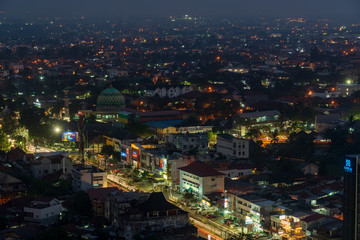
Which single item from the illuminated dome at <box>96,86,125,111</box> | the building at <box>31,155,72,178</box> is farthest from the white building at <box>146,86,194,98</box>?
the building at <box>31,155,72,178</box>

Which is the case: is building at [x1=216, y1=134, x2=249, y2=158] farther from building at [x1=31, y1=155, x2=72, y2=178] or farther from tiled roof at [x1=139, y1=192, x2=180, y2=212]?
tiled roof at [x1=139, y1=192, x2=180, y2=212]

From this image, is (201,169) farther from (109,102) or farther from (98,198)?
(109,102)

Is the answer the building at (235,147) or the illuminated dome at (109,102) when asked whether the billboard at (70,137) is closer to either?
the building at (235,147)

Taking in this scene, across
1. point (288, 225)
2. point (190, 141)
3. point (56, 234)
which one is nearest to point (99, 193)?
point (56, 234)

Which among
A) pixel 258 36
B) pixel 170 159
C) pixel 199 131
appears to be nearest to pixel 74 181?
pixel 170 159

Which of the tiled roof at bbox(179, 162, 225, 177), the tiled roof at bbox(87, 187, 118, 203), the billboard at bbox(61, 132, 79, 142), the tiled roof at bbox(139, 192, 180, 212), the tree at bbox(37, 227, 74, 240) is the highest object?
the tiled roof at bbox(139, 192, 180, 212)

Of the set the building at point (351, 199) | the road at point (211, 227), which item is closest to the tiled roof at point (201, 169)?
the road at point (211, 227)
